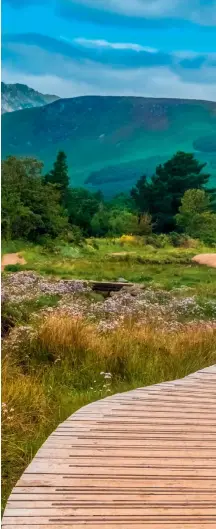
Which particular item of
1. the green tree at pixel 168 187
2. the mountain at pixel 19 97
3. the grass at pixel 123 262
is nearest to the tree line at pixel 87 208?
the green tree at pixel 168 187

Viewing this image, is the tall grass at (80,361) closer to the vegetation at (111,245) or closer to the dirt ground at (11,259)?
the vegetation at (111,245)

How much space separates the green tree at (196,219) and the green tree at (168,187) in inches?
2.4

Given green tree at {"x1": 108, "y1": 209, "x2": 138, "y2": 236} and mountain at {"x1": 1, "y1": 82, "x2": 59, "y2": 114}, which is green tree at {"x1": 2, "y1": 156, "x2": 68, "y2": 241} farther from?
mountain at {"x1": 1, "y1": 82, "x2": 59, "y2": 114}

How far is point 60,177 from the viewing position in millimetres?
5664

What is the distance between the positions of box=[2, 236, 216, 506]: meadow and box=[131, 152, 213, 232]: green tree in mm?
213

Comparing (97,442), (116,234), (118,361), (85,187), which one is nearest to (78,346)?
(118,361)

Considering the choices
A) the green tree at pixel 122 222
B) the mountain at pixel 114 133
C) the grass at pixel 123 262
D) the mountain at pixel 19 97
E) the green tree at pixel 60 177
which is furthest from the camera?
the mountain at pixel 114 133

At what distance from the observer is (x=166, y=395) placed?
256 cm

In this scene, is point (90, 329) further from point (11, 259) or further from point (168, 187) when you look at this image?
point (168, 187)

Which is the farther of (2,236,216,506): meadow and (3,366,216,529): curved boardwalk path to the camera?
(2,236,216,506): meadow

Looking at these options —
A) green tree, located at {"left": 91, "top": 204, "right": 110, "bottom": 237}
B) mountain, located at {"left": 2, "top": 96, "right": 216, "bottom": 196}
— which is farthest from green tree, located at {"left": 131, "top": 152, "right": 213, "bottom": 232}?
green tree, located at {"left": 91, "top": 204, "right": 110, "bottom": 237}

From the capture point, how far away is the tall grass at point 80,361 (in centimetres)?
268

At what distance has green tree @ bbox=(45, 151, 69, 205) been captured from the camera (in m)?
5.55

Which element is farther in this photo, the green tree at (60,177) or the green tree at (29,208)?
the green tree at (60,177)
